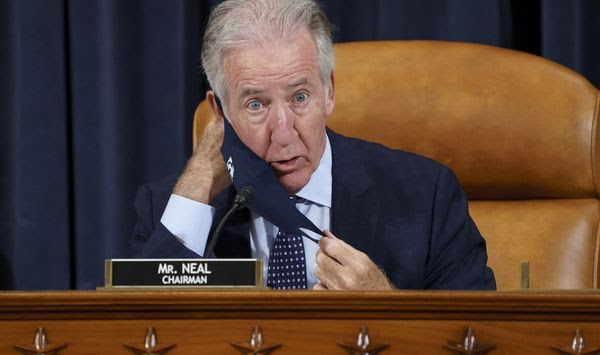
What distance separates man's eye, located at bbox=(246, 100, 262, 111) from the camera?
1572 mm

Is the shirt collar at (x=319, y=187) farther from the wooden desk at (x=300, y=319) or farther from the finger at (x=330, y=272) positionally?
the wooden desk at (x=300, y=319)

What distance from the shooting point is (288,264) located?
152cm

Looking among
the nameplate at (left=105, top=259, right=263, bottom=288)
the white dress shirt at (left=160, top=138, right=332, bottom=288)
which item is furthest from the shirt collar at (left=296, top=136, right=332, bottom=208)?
the nameplate at (left=105, top=259, right=263, bottom=288)

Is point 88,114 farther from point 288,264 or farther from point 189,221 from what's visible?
point 288,264

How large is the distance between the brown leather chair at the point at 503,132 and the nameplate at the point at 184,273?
2.62 ft

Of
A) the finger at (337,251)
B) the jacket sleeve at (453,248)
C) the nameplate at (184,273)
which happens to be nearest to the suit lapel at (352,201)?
the jacket sleeve at (453,248)

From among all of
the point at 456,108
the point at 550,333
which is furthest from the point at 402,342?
the point at 456,108

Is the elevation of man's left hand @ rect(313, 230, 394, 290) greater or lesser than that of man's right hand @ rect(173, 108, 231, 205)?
lesser

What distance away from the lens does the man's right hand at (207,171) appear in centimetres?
162

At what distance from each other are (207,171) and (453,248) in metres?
0.42

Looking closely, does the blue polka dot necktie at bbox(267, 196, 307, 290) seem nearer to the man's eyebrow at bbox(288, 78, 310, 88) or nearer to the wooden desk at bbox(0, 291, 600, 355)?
the man's eyebrow at bbox(288, 78, 310, 88)

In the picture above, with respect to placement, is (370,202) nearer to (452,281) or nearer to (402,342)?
(452,281)

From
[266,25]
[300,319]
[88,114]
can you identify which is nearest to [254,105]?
[266,25]

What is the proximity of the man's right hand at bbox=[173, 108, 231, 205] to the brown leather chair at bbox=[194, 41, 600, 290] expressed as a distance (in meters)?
0.16
